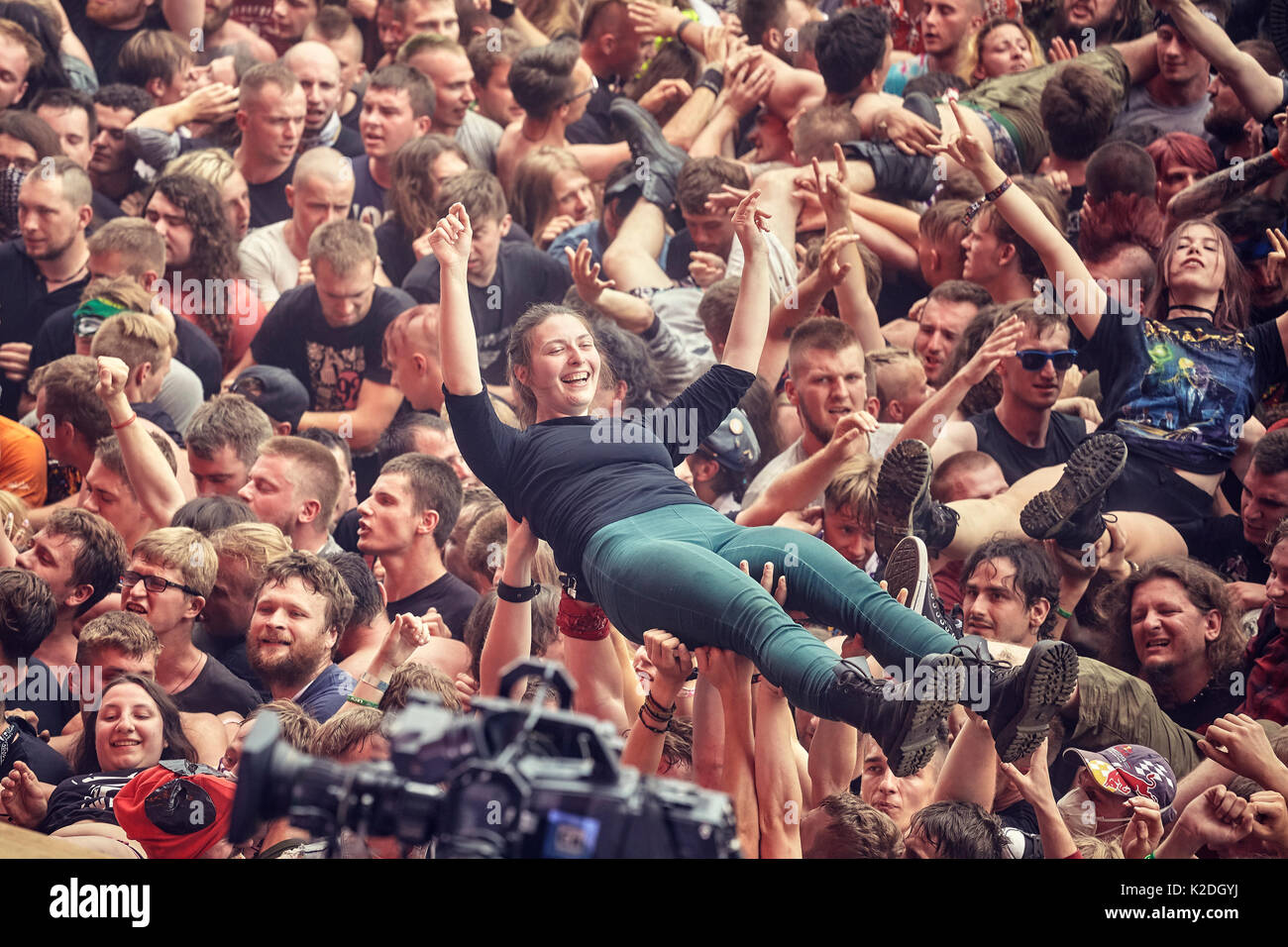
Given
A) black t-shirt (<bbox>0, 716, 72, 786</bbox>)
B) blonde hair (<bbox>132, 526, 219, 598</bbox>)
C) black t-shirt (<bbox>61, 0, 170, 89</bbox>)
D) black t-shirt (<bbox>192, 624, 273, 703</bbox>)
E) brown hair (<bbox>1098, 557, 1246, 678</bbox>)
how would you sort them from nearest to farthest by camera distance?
black t-shirt (<bbox>0, 716, 72, 786</bbox>)
brown hair (<bbox>1098, 557, 1246, 678</bbox>)
blonde hair (<bbox>132, 526, 219, 598</bbox>)
black t-shirt (<bbox>192, 624, 273, 703</bbox>)
black t-shirt (<bbox>61, 0, 170, 89</bbox>)

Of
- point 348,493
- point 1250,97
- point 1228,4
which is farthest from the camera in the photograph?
point 1228,4

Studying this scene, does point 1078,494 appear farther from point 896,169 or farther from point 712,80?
point 712,80

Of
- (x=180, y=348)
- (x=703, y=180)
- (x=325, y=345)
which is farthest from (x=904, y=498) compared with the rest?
(x=180, y=348)

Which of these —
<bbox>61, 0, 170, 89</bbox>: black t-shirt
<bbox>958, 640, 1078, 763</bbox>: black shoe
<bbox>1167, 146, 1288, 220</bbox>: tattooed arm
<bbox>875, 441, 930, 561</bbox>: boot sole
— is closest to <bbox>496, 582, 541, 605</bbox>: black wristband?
<bbox>875, 441, 930, 561</bbox>: boot sole

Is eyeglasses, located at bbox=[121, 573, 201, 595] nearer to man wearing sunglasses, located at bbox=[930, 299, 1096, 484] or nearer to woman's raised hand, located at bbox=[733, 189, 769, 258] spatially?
woman's raised hand, located at bbox=[733, 189, 769, 258]

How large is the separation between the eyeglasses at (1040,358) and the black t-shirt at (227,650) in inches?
104

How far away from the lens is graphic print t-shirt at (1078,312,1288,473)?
18.8 feet

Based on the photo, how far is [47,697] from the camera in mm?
5242

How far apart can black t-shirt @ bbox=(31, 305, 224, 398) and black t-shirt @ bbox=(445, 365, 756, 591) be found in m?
2.15
